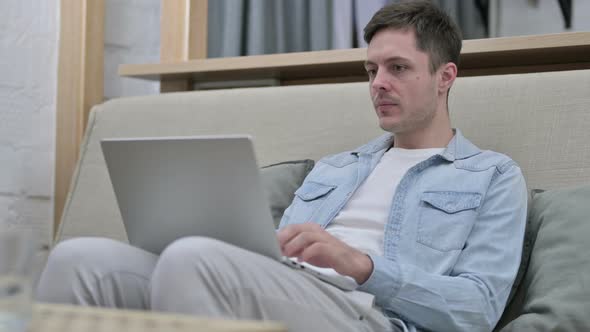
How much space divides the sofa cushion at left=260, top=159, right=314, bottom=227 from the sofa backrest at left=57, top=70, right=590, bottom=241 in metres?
0.08

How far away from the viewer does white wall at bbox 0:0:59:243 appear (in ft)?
7.79

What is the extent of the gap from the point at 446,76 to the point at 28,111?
4.15 ft

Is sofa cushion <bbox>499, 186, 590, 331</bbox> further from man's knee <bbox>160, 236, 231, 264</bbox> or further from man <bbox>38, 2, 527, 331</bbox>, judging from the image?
man's knee <bbox>160, 236, 231, 264</bbox>

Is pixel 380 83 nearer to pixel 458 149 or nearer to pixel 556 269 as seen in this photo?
pixel 458 149

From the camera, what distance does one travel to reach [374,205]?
1619mm

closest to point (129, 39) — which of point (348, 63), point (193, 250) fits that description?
point (348, 63)

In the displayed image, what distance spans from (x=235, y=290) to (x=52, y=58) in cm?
163

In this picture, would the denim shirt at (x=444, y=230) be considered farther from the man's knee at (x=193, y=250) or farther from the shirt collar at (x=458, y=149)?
the man's knee at (x=193, y=250)

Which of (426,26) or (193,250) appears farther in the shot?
(426,26)

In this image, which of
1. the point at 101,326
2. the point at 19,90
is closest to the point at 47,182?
the point at 19,90

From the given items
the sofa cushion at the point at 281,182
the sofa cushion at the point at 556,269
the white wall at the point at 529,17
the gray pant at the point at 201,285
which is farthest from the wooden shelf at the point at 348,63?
the gray pant at the point at 201,285

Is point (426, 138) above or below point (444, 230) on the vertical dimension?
above

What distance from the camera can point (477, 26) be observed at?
2.97 meters

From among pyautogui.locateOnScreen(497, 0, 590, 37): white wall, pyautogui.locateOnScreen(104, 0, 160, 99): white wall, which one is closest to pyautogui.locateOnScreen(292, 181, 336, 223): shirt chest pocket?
pyautogui.locateOnScreen(104, 0, 160, 99): white wall
